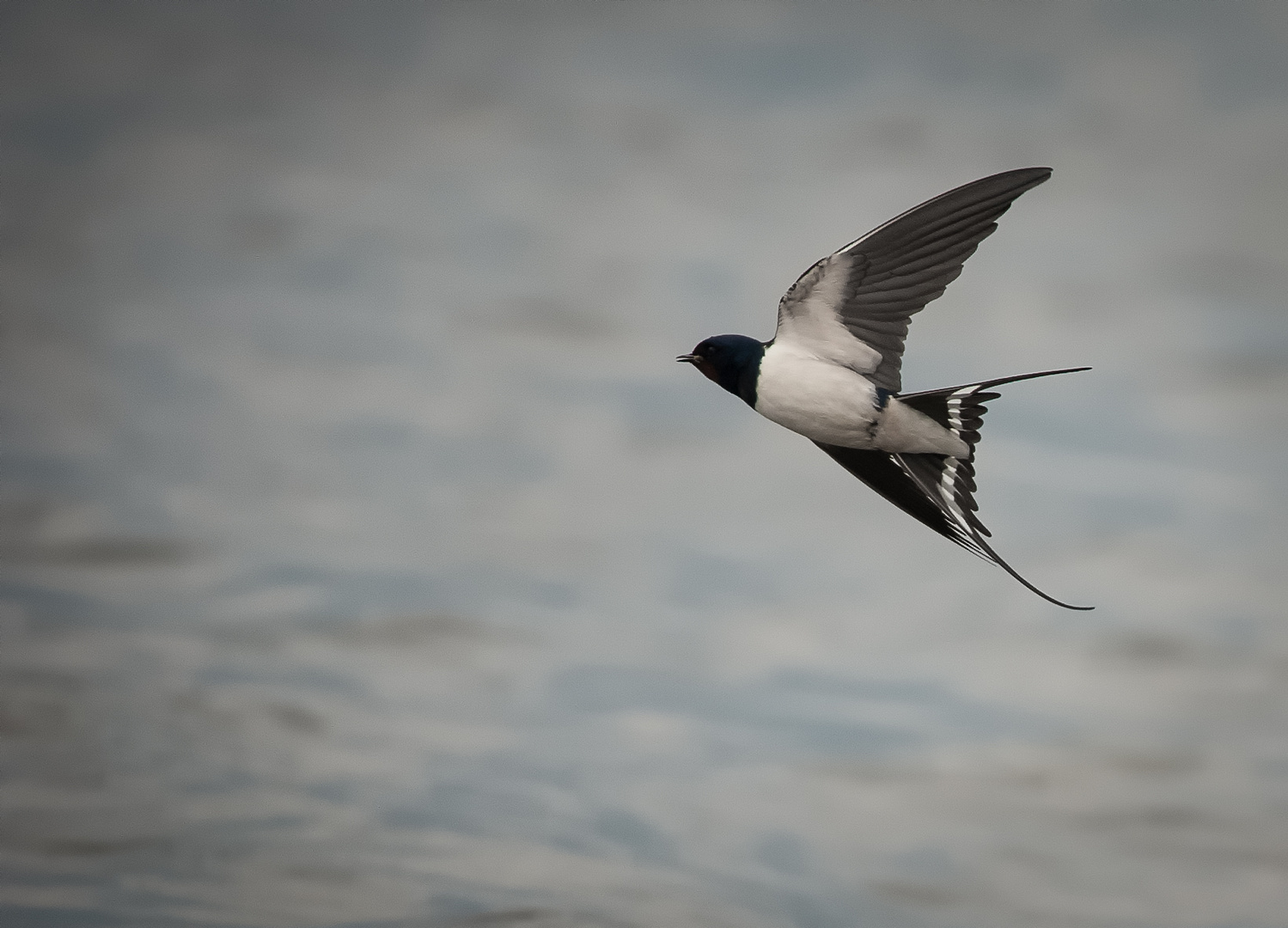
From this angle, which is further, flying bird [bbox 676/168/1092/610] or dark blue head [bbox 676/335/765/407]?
dark blue head [bbox 676/335/765/407]

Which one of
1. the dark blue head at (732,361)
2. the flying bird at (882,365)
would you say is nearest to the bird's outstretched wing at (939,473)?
the flying bird at (882,365)

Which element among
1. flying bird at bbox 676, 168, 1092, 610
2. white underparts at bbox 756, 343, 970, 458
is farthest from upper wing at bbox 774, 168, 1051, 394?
white underparts at bbox 756, 343, 970, 458

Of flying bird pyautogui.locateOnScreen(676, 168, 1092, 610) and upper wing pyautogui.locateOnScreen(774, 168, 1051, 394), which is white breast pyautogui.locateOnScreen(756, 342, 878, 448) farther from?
upper wing pyautogui.locateOnScreen(774, 168, 1051, 394)

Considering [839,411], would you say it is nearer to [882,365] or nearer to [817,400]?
[817,400]

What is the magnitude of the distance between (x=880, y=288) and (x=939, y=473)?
930mm

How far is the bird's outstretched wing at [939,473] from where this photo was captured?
220 inches

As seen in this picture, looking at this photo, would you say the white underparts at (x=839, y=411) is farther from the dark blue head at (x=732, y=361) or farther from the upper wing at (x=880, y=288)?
the upper wing at (x=880, y=288)

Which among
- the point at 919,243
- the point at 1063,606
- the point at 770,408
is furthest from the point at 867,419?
the point at 1063,606

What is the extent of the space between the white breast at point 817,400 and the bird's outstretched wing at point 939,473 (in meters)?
0.22

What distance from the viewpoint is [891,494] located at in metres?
6.16

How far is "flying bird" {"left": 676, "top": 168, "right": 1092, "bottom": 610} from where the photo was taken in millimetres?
5598

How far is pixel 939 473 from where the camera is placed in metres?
5.94

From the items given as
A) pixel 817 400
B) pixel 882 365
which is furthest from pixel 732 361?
pixel 882 365

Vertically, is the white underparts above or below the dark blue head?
below
